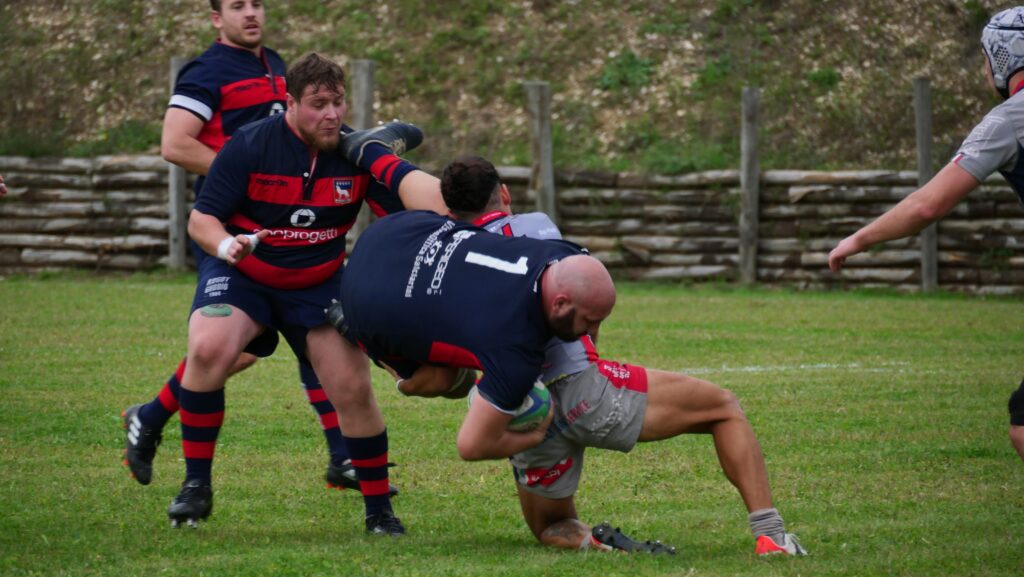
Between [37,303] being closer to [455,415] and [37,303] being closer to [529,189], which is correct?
[529,189]

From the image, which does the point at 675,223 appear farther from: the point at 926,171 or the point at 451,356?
the point at 451,356

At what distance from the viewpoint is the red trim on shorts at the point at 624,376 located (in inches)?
204

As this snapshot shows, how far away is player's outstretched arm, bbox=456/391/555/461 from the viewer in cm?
484

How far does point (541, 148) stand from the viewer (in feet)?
59.0

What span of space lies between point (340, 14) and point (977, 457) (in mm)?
17247

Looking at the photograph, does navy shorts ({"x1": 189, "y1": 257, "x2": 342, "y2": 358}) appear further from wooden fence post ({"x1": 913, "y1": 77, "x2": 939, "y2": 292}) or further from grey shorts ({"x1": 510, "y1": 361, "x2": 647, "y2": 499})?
wooden fence post ({"x1": 913, "y1": 77, "x2": 939, "y2": 292})

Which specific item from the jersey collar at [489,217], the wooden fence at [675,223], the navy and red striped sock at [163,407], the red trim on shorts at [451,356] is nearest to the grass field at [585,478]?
the navy and red striped sock at [163,407]

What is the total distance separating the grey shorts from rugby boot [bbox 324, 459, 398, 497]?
1.74 metres

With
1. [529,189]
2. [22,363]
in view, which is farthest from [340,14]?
[22,363]

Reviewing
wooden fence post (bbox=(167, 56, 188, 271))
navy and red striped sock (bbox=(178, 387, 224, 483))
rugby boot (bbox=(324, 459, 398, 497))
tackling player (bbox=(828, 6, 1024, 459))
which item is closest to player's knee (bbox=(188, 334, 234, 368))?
navy and red striped sock (bbox=(178, 387, 224, 483))

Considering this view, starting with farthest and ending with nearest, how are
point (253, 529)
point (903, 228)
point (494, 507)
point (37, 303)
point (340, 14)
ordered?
1. point (340, 14)
2. point (37, 303)
3. point (494, 507)
4. point (253, 529)
5. point (903, 228)

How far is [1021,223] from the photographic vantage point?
16422mm

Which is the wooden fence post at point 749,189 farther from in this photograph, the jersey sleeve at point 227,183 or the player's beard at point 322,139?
the jersey sleeve at point 227,183

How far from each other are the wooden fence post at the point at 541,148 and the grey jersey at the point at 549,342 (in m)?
12.4
